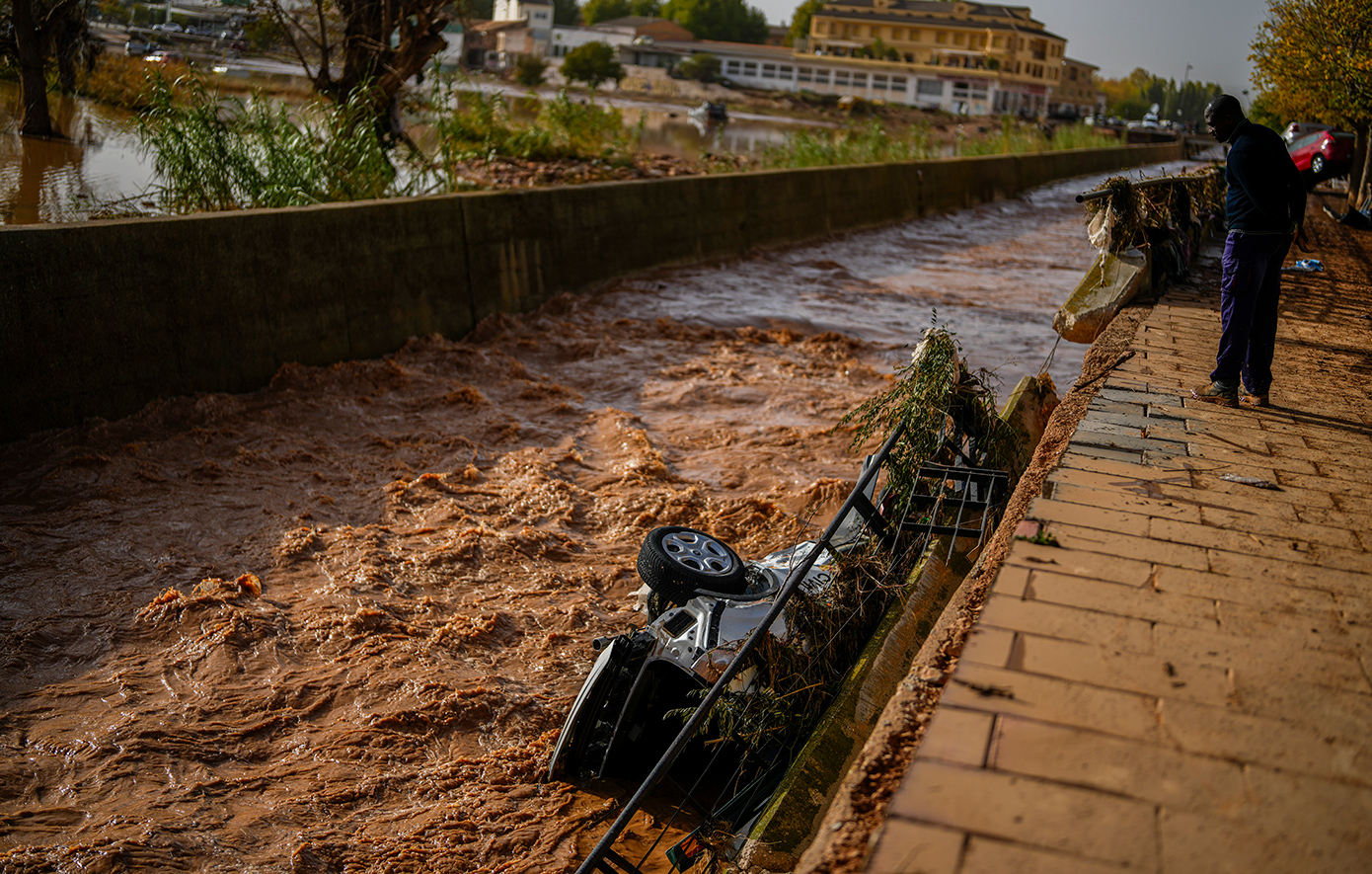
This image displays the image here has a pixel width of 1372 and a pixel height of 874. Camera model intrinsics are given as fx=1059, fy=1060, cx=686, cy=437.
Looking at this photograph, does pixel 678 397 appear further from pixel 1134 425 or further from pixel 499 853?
pixel 499 853

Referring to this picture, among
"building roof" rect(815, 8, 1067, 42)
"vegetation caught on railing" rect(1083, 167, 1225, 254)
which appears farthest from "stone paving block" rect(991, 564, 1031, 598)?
"building roof" rect(815, 8, 1067, 42)

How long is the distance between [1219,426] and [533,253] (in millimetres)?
7564

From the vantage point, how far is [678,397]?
29.3 feet

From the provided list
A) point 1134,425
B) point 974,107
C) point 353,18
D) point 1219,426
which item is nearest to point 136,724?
point 1134,425

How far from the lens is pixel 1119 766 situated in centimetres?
229

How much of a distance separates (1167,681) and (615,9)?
166827 mm

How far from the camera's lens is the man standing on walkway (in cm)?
523

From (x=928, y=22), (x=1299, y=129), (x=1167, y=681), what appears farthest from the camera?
(x=928, y=22)

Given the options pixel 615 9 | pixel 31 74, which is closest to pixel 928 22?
pixel 615 9

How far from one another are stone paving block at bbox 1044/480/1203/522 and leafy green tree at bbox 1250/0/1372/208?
57.9 feet

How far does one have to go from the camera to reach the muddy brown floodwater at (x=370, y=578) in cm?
383

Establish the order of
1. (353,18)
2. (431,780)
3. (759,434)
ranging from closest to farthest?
(431,780) < (759,434) < (353,18)

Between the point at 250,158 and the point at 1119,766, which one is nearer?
the point at 1119,766

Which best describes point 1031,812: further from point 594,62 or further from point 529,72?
point 594,62
